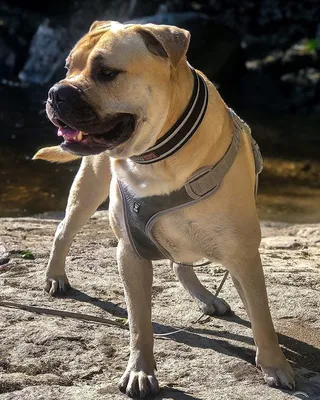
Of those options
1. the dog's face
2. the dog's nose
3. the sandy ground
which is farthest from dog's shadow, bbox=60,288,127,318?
the dog's nose

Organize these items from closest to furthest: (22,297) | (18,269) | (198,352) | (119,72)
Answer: (119,72)
(198,352)
(22,297)
(18,269)

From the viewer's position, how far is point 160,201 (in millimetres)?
3551

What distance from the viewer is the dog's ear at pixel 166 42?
3338 mm

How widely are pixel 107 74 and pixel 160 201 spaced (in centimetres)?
62

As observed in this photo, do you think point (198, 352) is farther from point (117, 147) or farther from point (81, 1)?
point (81, 1)

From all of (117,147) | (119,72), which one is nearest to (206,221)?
(117,147)

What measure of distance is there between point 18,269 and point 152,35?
7.26ft

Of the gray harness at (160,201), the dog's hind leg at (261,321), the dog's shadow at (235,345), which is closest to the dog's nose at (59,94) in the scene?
the gray harness at (160,201)

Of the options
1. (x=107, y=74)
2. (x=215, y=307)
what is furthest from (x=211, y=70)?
(x=107, y=74)

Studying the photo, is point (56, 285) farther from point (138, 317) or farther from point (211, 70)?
point (211, 70)

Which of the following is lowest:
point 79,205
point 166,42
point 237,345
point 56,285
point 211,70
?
point 211,70

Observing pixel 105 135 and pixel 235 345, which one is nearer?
pixel 105 135

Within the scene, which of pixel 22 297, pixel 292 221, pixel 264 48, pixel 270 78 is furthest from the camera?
pixel 264 48

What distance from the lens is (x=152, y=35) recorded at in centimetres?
336
